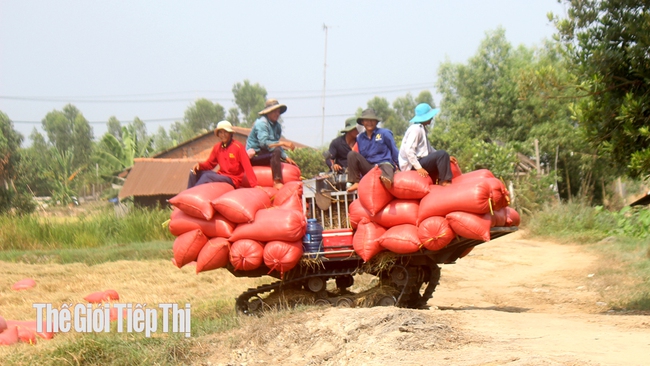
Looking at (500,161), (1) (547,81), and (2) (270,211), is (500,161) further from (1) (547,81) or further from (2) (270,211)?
(2) (270,211)

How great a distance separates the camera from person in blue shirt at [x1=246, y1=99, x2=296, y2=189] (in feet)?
29.9

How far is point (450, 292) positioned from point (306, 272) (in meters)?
4.23

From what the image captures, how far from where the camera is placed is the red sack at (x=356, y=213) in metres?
8.11

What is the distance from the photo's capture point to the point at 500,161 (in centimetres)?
2411

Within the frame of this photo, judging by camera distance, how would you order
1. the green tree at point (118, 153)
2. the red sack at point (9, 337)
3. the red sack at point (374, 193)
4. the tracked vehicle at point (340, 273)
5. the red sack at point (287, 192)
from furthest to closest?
the green tree at point (118, 153) → the red sack at point (287, 192) → the tracked vehicle at point (340, 273) → the red sack at point (374, 193) → the red sack at point (9, 337)

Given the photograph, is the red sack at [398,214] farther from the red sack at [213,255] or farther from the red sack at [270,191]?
the red sack at [213,255]

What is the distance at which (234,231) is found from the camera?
820 centimetres

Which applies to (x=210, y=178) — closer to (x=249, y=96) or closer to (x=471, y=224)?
(x=471, y=224)

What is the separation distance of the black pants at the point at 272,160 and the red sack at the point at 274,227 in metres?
0.96

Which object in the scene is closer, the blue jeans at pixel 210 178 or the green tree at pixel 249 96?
the blue jeans at pixel 210 178

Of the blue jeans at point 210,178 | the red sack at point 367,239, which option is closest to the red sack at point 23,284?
the blue jeans at point 210,178

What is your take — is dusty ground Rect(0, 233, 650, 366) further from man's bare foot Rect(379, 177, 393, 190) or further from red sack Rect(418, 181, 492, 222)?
man's bare foot Rect(379, 177, 393, 190)

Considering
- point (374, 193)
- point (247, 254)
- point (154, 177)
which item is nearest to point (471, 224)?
point (374, 193)

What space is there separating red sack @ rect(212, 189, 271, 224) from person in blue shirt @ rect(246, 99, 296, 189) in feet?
2.87
